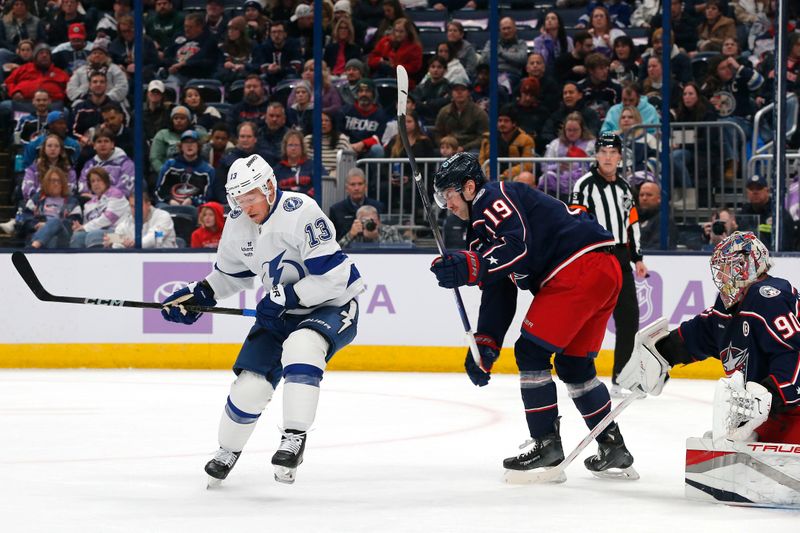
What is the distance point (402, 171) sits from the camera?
886 centimetres

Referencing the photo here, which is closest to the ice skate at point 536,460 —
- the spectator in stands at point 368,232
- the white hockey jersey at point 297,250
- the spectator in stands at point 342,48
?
the white hockey jersey at point 297,250

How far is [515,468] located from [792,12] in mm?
7029

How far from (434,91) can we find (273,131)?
128 cm

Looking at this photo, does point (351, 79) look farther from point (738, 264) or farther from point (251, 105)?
point (738, 264)

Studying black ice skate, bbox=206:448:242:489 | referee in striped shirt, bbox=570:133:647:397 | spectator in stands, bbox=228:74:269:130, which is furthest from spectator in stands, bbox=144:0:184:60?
black ice skate, bbox=206:448:242:489

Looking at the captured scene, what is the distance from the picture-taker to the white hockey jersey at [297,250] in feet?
13.6

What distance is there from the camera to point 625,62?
9.86m

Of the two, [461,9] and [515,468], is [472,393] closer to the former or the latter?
[515,468]

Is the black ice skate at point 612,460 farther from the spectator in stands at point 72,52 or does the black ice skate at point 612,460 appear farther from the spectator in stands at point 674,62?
the spectator in stands at point 72,52

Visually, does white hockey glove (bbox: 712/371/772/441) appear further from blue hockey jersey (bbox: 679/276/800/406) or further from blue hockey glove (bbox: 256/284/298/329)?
blue hockey glove (bbox: 256/284/298/329)

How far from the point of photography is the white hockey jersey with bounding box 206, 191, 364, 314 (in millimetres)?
4152

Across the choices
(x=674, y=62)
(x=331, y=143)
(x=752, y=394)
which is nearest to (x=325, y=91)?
(x=331, y=143)

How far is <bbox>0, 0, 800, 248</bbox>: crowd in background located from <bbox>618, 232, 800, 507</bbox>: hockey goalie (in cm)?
414

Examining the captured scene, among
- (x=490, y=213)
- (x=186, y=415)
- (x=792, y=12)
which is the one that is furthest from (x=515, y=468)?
(x=792, y=12)
